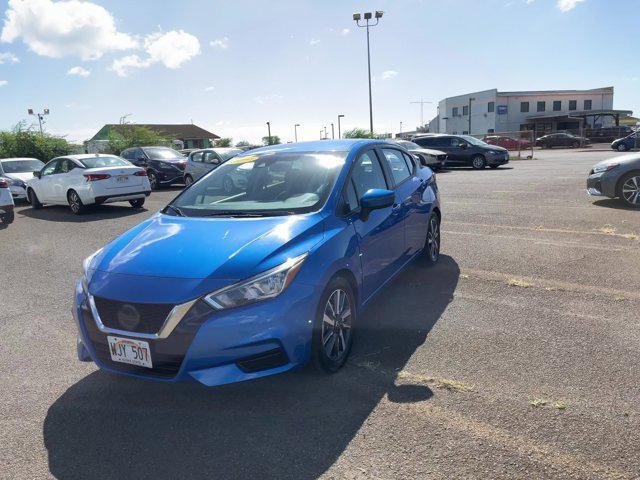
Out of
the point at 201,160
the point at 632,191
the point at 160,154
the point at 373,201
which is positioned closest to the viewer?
the point at 373,201

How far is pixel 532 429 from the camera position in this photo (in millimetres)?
2619

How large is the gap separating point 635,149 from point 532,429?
105 ft

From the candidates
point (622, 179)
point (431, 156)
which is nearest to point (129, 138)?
point (431, 156)

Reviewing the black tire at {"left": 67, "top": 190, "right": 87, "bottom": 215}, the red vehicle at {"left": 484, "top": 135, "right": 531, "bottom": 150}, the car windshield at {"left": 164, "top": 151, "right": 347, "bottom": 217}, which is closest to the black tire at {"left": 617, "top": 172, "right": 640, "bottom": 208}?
the car windshield at {"left": 164, "top": 151, "right": 347, "bottom": 217}

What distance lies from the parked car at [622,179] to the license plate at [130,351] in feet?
30.3

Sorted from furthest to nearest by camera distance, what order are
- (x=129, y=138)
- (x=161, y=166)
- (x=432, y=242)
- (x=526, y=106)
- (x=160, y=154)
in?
(x=526, y=106) → (x=129, y=138) → (x=160, y=154) → (x=161, y=166) → (x=432, y=242)

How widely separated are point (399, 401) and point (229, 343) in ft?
3.67

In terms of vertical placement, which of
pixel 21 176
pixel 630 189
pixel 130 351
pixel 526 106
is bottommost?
pixel 130 351

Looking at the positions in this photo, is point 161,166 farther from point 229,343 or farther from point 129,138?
point 129,138

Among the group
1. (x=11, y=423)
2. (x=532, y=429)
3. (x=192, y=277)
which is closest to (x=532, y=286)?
(x=532, y=429)

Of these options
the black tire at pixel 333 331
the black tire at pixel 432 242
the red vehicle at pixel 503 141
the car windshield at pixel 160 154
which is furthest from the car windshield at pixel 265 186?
the red vehicle at pixel 503 141

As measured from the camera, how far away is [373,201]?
11.9ft

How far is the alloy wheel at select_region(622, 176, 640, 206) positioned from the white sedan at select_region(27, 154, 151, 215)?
34.6 feet

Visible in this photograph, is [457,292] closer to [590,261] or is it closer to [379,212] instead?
[379,212]
